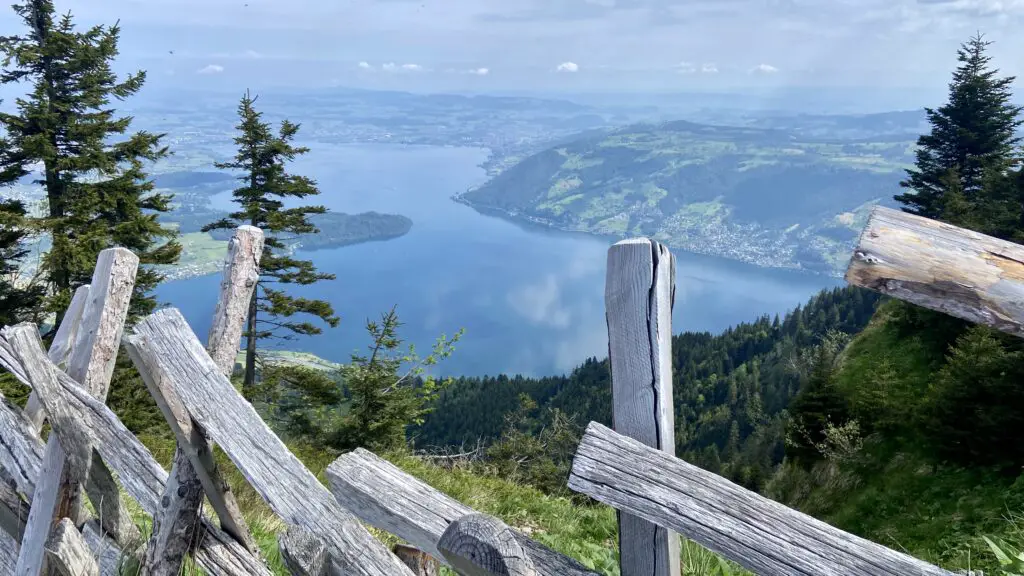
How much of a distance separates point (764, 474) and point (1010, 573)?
25452mm

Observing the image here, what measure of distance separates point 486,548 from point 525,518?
209 inches

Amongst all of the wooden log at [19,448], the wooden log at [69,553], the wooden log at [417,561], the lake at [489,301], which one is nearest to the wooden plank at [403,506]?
the wooden log at [417,561]

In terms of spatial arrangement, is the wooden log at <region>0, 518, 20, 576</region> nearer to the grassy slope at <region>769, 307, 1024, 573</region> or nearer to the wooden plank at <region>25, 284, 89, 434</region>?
the wooden plank at <region>25, 284, 89, 434</region>

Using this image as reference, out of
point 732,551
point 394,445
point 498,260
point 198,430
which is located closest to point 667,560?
point 732,551

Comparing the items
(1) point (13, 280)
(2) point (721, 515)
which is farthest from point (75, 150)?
(2) point (721, 515)

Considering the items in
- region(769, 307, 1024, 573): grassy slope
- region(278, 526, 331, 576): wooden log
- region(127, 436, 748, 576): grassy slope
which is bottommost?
region(769, 307, 1024, 573): grassy slope

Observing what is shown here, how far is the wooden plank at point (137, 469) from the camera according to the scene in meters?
2.99

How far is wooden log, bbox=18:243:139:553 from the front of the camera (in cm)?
331

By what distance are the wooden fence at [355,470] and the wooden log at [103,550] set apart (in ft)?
0.03

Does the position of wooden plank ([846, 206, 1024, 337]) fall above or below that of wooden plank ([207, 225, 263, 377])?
above

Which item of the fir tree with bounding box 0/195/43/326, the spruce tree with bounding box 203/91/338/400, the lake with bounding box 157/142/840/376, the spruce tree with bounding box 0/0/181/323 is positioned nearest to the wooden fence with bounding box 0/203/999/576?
the spruce tree with bounding box 0/0/181/323

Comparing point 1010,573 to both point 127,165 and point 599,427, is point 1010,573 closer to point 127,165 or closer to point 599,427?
point 599,427

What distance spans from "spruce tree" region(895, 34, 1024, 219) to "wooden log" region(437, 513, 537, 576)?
3513 centimetres

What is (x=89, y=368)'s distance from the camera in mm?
3613
